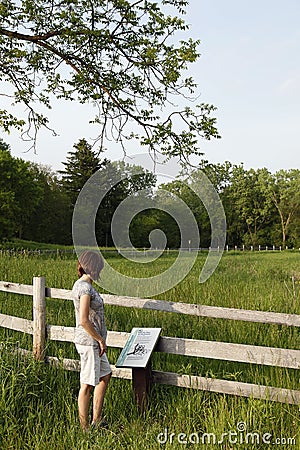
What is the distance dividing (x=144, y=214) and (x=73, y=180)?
53075 millimetres

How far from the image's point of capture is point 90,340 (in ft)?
16.1

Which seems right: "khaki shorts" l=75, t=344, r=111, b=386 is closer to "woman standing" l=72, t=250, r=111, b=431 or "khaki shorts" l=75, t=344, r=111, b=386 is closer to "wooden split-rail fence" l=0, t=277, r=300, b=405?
"woman standing" l=72, t=250, r=111, b=431

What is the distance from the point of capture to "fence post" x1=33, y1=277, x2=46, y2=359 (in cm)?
632

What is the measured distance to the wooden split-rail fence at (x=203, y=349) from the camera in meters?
4.96

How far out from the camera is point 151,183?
9.02 meters

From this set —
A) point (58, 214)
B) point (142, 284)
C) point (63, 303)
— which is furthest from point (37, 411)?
point (58, 214)

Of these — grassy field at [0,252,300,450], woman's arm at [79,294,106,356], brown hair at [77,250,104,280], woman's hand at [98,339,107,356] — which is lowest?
grassy field at [0,252,300,450]

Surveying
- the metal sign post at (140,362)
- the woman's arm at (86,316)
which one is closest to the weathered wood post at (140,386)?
the metal sign post at (140,362)

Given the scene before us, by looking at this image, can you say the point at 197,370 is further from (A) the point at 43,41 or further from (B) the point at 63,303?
(A) the point at 43,41

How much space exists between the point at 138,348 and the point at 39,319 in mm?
1513

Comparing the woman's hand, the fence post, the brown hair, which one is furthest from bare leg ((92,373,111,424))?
the fence post

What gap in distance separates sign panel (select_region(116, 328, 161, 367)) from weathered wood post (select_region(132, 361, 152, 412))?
3.3 inches

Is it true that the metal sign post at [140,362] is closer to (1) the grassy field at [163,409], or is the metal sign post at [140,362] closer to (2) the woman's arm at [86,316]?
(1) the grassy field at [163,409]

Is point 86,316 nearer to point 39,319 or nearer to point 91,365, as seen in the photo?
point 91,365
